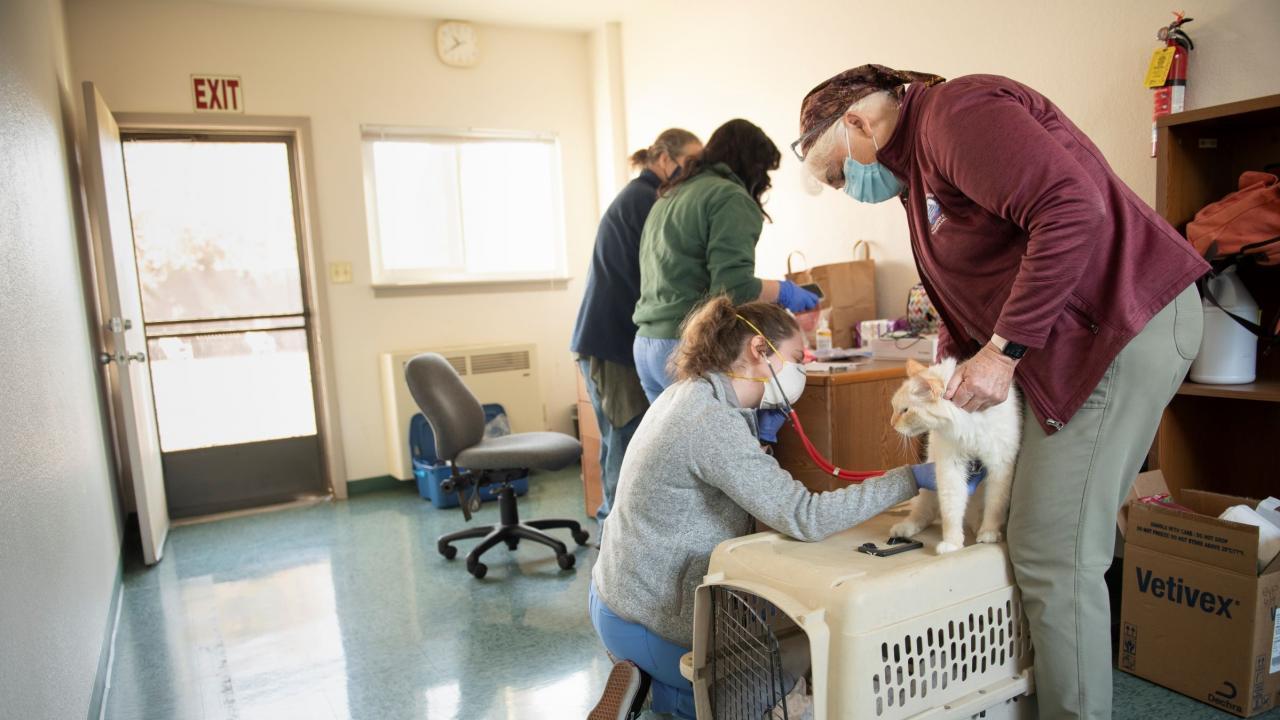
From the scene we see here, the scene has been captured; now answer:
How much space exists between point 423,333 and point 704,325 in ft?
10.3

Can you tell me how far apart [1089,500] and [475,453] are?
218cm

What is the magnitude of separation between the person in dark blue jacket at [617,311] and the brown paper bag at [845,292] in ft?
1.89

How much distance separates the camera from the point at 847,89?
1339 mm

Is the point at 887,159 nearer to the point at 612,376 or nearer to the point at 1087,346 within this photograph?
the point at 1087,346

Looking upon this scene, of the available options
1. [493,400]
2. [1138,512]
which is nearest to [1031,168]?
[1138,512]

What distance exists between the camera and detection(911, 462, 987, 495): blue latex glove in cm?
130

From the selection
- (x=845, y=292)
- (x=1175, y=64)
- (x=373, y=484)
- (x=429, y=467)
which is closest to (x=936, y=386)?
(x=1175, y=64)

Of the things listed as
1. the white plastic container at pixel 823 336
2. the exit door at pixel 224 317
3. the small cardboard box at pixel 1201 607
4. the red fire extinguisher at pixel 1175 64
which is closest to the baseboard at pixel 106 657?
the exit door at pixel 224 317

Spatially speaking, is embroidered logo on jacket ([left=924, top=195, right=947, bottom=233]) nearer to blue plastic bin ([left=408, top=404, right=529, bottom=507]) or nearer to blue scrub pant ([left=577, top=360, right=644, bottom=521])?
blue scrub pant ([left=577, top=360, right=644, bottom=521])

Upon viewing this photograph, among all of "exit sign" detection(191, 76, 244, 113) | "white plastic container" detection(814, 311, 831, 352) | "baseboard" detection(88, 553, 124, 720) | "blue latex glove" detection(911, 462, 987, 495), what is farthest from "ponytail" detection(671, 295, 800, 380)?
"exit sign" detection(191, 76, 244, 113)

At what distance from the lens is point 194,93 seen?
384 cm

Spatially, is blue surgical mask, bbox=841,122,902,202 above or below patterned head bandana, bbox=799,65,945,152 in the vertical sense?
below

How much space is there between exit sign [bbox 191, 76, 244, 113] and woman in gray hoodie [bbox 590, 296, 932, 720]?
133 inches

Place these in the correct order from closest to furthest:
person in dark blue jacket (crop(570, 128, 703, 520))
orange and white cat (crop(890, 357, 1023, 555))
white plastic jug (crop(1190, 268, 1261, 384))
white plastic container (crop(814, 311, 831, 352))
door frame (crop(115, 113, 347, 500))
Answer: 1. orange and white cat (crop(890, 357, 1023, 555))
2. white plastic jug (crop(1190, 268, 1261, 384))
3. white plastic container (crop(814, 311, 831, 352))
4. person in dark blue jacket (crop(570, 128, 703, 520))
5. door frame (crop(115, 113, 347, 500))
